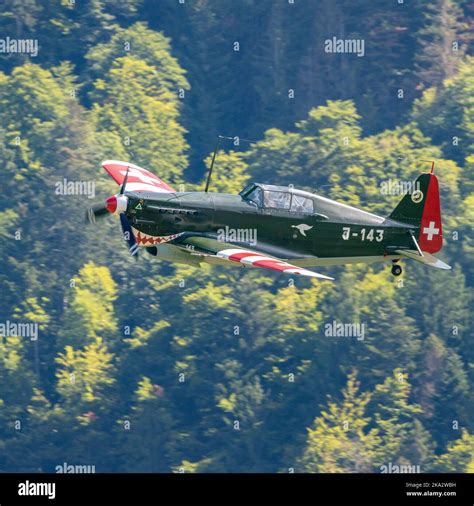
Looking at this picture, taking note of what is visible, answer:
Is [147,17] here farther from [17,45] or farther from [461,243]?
[461,243]

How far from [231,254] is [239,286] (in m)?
58.6

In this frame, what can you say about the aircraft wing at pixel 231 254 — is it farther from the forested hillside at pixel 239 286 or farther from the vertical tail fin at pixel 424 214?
the forested hillside at pixel 239 286

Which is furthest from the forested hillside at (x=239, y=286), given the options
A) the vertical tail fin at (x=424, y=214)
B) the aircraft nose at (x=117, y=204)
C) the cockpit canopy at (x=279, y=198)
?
the aircraft nose at (x=117, y=204)

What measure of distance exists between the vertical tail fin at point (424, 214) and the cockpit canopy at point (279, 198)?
282 centimetres

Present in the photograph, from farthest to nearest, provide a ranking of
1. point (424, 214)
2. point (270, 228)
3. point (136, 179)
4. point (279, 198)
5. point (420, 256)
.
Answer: point (136, 179)
point (424, 214)
point (420, 256)
point (279, 198)
point (270, 228)

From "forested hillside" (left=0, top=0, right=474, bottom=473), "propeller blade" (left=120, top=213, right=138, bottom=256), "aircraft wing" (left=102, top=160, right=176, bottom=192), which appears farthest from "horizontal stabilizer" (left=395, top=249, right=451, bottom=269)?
"forested hillside" (left=0, top=0, right=474, bottom=473)

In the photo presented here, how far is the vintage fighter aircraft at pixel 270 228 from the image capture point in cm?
5878

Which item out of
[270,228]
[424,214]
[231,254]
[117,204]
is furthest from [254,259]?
[424,214]

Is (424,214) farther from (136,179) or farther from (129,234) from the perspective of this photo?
(136,179)

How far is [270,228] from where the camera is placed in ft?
195

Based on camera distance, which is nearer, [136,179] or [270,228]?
[270,228]

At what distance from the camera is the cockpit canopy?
59.7m

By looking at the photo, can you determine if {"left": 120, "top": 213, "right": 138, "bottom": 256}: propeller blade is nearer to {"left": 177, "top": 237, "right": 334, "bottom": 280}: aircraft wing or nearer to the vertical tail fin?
{"left": 177, "top": 237, "right": 334, "bottom": 280}: aircraft wing

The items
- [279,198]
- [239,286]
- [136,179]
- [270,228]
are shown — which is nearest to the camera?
[270,228]
